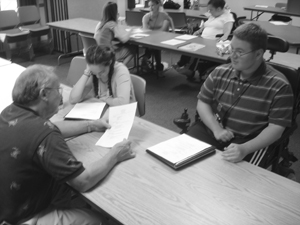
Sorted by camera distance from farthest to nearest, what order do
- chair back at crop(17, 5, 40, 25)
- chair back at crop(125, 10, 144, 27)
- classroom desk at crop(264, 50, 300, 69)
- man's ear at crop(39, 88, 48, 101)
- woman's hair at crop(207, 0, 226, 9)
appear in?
1. chair back at crop(17, 5, 40, 25)
2. chair back at crop(125, 10, 144, 27)
3. woman's hair at crop(207, 0, 226, 9)
4. classroom desk at crop(264, 50, 300, 69)
5. man's ear at crop(39, 88, 48, 101)

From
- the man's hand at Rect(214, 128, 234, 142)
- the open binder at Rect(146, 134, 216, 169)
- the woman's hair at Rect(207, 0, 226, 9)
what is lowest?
the man's hand at Rect(214, 128, 234, 142)

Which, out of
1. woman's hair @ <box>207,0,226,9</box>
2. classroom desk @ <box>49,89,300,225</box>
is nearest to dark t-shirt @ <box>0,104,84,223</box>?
classroom desk @ <box>49,89,300,225</box>

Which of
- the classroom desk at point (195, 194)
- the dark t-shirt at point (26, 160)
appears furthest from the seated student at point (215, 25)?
the dark t-shirt at point (26, 160)

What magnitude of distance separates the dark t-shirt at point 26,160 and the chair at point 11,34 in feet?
14.7

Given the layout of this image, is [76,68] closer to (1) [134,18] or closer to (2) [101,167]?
(2) [101,167]

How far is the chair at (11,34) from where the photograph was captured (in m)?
5.20

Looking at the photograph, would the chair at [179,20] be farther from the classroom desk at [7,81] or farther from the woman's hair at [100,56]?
the woman's hair at [100,56]

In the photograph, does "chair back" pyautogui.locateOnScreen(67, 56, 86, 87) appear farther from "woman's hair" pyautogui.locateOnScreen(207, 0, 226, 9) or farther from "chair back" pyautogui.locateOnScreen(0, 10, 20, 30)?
"chair back" pyautogui.locateOnScreen(0, 10, 20, 30)

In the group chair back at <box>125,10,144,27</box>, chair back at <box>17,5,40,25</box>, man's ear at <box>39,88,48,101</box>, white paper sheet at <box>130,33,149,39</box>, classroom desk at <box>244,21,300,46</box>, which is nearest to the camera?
man's ear at <box>39,88,48,101</box>

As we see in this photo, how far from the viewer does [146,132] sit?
69.2 inches

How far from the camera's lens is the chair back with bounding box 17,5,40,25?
576 cm

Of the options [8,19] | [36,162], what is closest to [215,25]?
[8,19]

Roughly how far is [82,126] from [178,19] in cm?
445

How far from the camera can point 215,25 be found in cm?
458
